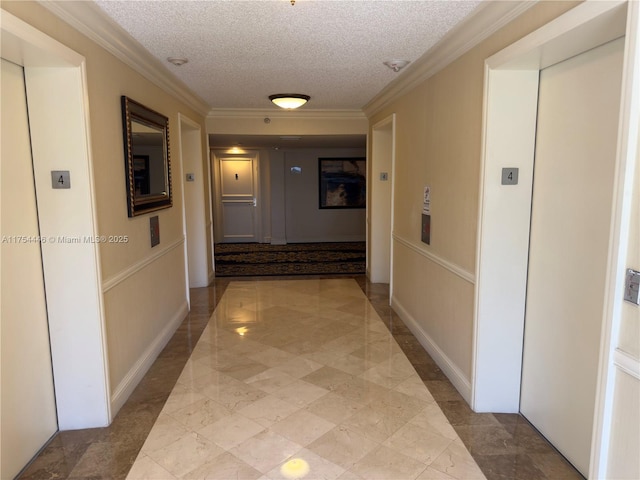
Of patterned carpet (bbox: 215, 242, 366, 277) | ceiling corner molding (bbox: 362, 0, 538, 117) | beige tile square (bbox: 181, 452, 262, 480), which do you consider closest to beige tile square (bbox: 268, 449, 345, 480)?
beige tile square (bbox: 181, 452, 262, 480)

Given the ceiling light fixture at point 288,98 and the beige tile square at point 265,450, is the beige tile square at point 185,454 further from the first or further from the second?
the ceiling light fixture at point 288,98

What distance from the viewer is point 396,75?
3.81 meters

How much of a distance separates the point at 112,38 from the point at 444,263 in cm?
268

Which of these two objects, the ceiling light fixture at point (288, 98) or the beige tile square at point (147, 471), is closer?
the beige tile square at point (147, 471)

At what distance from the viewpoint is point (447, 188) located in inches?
124

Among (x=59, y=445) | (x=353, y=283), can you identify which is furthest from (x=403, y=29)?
(x=353, y=283)

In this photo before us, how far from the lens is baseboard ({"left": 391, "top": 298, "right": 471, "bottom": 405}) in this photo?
9.41 ft

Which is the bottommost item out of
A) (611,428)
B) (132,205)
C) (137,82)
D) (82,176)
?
(611,428)

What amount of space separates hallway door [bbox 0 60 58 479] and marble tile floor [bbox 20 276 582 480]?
0.19 meters

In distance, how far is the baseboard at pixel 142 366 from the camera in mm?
2718

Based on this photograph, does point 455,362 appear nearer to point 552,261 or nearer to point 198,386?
point 552,261

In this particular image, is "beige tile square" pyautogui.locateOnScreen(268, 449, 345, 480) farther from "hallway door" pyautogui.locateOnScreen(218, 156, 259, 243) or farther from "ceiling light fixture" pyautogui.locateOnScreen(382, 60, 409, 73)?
"hallway door" pyautogui.locateOnScreen(218, 156, 259, 243)

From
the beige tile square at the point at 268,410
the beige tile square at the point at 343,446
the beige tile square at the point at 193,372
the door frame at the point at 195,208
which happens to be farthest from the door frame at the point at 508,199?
the door frame at the point at 195,208

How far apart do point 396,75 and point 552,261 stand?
7.39 feet
